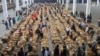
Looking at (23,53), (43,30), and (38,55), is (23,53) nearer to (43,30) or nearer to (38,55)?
(38,55)

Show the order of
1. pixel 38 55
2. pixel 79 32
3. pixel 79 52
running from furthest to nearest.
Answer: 1. pixel 79 32
2. pixel 38 55
3. pixel 79 52

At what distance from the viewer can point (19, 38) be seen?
22.2m

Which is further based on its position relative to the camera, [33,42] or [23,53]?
[33,42]

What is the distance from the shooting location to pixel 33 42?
20688 mm

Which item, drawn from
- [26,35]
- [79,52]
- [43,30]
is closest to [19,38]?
[26,35]

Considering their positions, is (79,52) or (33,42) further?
(33,42)

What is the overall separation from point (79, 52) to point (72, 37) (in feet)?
19.1

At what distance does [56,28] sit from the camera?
28031mm

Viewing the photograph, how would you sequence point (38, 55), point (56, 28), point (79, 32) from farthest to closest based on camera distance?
point (56, 28) → point (79, 32) → point (38, 55)

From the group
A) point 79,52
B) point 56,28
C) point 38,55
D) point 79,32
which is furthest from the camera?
point 56,28

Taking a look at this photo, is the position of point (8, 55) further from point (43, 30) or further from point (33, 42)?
point (43, 30)

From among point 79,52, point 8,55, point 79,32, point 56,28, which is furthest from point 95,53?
point 56,28

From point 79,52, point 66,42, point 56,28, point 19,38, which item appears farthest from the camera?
point 56,28

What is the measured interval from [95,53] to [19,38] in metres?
7.58
